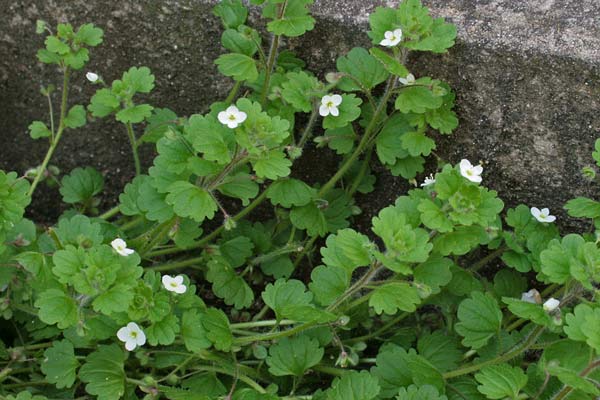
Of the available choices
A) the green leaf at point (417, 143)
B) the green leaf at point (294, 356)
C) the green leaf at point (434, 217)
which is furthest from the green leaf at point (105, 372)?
the green leaf at point (417, 143)

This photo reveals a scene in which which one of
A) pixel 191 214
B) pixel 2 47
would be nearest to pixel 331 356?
pixel 191 214

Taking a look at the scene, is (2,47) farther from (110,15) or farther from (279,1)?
(279,1)

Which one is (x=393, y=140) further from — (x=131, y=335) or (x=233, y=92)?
(x=131, y=335)

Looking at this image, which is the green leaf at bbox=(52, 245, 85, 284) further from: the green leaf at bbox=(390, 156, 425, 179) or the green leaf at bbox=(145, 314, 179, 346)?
the green leaf at bbox=(390, 156, 425, 179)

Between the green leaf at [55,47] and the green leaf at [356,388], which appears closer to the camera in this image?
the green leaf at [356,388]

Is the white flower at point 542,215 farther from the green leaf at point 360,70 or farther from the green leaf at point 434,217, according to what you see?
the green leaf at point 360,70

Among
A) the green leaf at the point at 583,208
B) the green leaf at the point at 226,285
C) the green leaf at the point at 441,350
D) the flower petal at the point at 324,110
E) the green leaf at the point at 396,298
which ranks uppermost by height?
the flower petal at the point at 324,110

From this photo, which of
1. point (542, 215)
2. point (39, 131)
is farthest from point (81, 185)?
point (542, 215)
